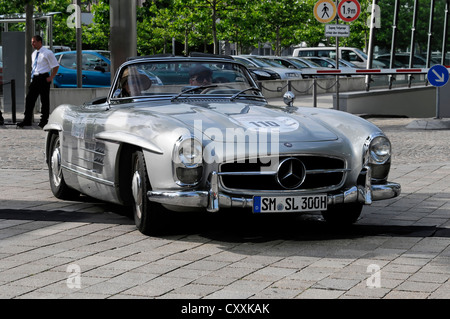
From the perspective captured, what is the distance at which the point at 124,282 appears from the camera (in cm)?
547

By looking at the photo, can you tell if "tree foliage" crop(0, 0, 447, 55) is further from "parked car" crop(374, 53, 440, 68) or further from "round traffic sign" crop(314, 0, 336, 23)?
"round traffic sign" crop(314, 0, 336, 23)

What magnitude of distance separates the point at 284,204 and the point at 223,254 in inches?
22.8

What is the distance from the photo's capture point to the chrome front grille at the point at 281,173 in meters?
6.64

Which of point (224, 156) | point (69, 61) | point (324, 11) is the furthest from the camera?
point (69, 61)

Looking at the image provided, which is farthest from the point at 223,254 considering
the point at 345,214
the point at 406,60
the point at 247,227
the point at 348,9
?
the point at 406,60

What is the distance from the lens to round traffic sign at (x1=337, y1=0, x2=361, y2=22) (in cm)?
2152

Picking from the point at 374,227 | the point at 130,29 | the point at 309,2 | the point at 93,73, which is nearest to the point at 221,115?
the point at 374,227

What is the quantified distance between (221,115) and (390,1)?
22073 mm

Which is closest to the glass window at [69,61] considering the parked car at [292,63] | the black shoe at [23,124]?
the black shoe at [23,124]

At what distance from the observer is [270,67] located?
36156 mm

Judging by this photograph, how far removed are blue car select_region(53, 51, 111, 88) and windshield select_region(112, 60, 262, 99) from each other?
64.9 ft

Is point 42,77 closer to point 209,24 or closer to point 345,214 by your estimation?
point 345,214

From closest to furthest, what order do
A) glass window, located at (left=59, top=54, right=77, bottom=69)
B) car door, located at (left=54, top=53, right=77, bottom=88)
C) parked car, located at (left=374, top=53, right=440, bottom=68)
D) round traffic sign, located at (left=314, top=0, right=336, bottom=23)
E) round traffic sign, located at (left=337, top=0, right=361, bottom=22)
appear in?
round traffic sign, located at (left=337, top=0, right=361, bottom=22) → round traffic sign, located at (left=314, top=0, right=336, bottom=23) → car door, located at (left=54, top=53, right=77, bottom=88) → glass window, located at (left=59, top=54, right=77, bottom=69) → parked car, located at (left=374, top=53, right=440, bottom=68)

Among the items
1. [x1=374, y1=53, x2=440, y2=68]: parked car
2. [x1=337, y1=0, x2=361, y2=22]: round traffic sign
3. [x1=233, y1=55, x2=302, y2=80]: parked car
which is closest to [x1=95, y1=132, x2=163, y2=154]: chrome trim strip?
[x1=337, y1=0, x2=361, y2=22]: round traffic sign
